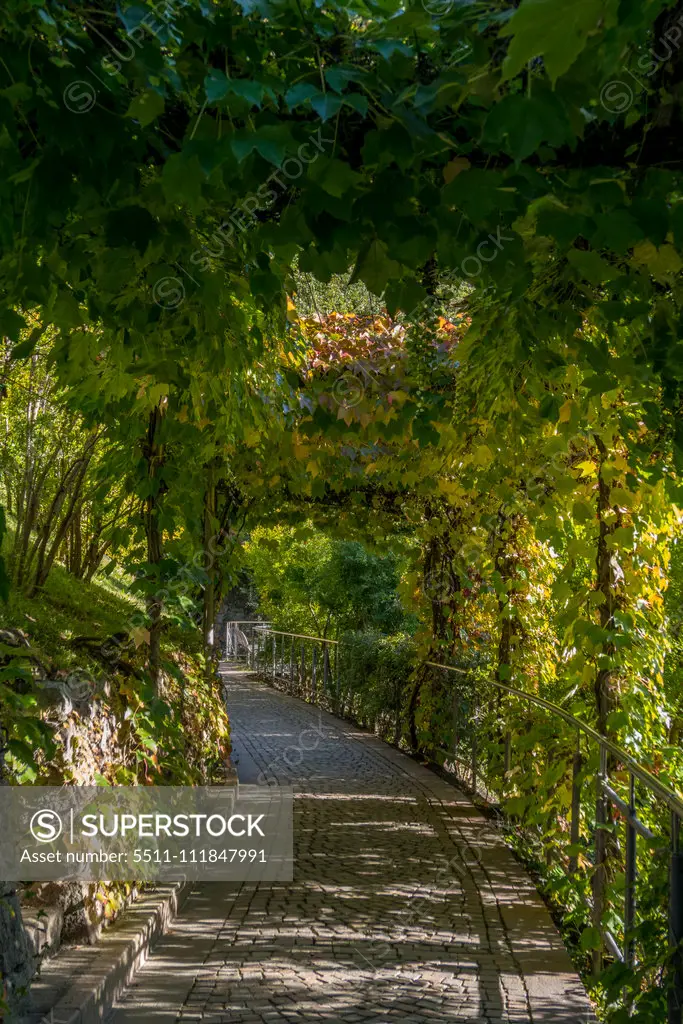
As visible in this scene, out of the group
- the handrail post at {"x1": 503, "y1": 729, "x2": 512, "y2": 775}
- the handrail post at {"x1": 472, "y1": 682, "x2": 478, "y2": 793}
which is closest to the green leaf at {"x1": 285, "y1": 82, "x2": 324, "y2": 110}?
the handrail post at {"x1": 503, "y1": 729, "x2": 512, "y2": 775}

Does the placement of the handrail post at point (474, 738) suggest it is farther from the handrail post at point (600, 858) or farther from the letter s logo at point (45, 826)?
the letter s logo at point (45, 826)

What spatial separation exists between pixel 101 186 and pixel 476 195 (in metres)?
0.96

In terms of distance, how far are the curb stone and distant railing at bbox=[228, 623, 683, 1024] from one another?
6.74ft

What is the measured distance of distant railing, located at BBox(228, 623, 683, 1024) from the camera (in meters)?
3.24

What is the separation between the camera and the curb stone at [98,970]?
3.69 metres

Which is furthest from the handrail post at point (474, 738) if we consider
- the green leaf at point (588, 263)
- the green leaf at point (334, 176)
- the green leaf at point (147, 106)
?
the green leaf at point (147, 106)

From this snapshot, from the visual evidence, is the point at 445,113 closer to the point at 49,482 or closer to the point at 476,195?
the point at 476,195

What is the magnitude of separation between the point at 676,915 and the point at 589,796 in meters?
2.55

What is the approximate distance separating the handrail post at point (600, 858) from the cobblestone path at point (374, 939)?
18cm

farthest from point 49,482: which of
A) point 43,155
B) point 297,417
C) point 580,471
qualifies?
point 43,155

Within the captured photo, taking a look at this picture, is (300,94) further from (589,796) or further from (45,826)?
(589,796)

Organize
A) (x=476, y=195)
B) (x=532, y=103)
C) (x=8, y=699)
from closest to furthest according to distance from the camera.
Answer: (x=532, y=103) < (x=476, y=195) < (x=8, y=699)

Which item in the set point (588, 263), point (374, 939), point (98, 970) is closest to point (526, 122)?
point (588, 263)

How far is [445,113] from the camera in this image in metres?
2.74
